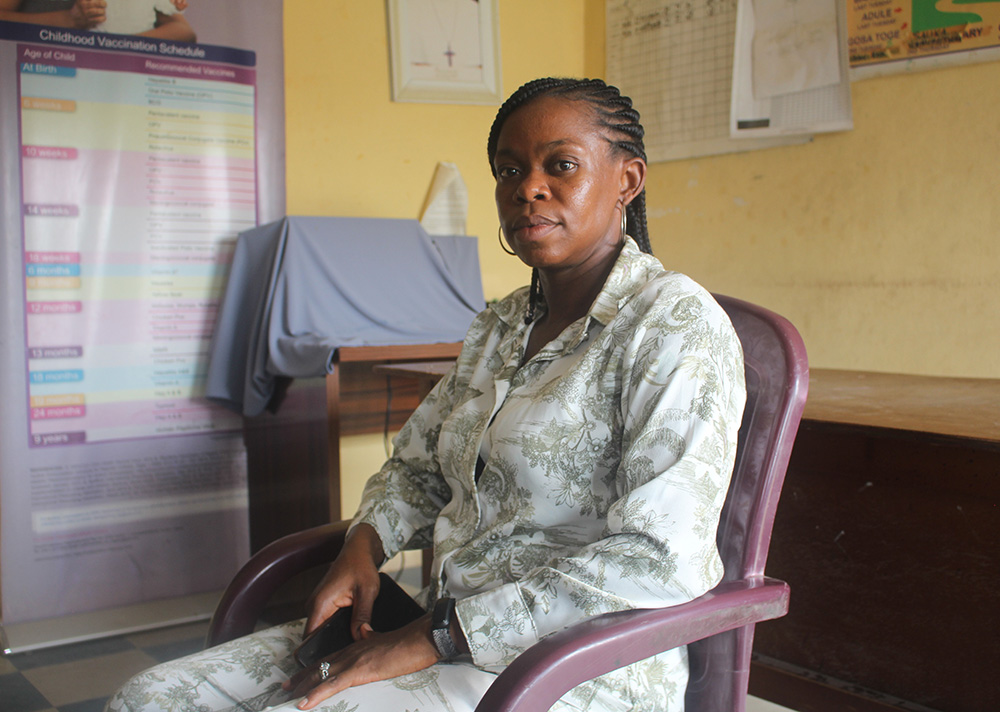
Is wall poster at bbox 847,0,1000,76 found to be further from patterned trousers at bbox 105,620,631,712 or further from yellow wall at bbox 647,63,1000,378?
patterned trousers at bbox 105,620,631,712

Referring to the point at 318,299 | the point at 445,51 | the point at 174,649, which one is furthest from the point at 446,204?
the point at 174,649

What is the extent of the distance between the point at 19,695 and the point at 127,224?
1.38 metres

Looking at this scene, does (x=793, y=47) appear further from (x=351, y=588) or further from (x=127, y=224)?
(x=351, y=588)

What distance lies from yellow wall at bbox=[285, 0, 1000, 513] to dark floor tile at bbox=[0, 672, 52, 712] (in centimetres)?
118

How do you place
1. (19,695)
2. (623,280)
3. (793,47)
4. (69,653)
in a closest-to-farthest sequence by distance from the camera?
1. (623,280)
2. (19,695)
3. (69,653)
4. (793,47)

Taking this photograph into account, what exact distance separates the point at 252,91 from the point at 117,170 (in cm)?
51

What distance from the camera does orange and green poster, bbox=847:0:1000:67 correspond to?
94.0 inches

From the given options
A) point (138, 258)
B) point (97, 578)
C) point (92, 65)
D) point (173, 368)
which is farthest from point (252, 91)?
point (97, 578)

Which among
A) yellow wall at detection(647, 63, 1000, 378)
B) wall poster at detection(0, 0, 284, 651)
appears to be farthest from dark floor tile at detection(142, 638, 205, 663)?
yellow wall at detection(647, 63, 1000, 378)

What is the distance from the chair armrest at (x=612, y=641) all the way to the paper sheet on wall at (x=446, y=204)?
2.43 metres

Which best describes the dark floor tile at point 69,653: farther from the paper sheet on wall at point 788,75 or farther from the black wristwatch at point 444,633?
the paper sheet on wall at point 788,75

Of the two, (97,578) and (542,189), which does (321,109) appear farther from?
(542,189)

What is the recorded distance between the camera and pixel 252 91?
9.02ft

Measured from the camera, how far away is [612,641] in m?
0.83
